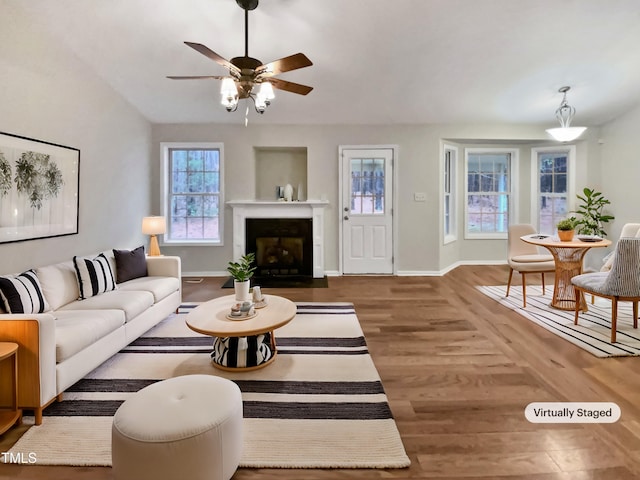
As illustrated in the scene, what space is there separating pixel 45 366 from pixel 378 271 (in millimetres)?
4742

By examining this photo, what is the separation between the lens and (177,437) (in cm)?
142

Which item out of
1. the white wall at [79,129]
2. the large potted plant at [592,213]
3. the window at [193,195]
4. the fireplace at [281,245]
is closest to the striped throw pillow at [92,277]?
the white wall at [79,129]

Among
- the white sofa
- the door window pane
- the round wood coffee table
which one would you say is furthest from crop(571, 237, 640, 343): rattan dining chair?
the white sofa

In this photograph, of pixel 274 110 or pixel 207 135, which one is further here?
pixel 207 135

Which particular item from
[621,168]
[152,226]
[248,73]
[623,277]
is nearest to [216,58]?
[248,73]

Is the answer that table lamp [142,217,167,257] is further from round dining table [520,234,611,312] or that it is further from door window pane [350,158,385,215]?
round dining table [520,234,611,312]

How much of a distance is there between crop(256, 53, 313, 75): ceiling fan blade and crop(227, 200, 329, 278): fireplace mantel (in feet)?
9.93

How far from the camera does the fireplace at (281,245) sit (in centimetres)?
591

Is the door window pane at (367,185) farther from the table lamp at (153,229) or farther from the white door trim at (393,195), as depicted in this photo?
the table lamp at (153,229)

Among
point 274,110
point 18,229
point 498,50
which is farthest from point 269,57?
point 18,229

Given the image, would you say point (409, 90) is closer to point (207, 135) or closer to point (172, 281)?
point (207, 135)

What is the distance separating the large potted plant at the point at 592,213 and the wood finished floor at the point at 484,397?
2.99 meters

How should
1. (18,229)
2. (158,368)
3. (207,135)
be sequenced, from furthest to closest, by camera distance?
(207,135) → (18,229) → (158,368)

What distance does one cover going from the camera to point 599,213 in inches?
235
